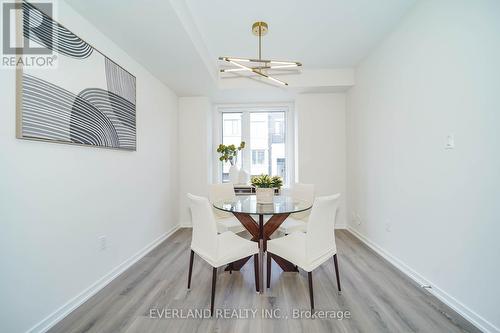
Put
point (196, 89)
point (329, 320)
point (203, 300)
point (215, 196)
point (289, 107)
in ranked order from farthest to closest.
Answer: point (289, 107), point (196, 89), point (215, 196), point (203, 300), point (329, 320)

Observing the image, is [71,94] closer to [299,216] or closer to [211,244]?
[211,244]

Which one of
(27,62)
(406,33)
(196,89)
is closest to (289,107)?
(196,89)

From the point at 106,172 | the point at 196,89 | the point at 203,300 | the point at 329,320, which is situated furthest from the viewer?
the point at 196,89

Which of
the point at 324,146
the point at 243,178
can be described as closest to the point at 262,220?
the point at 243,178

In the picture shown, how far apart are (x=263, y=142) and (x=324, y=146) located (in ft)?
4.13

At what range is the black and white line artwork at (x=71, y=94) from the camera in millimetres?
1403

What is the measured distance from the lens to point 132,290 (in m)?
1.96

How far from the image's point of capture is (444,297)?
5.73 ft

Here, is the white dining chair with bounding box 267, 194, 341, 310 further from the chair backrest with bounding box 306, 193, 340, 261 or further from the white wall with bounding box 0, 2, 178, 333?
the white wall with bounding box 0, 2, 178, 333

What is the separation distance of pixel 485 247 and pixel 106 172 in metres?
3.12

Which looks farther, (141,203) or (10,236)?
(141,203)

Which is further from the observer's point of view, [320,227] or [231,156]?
[231,156]

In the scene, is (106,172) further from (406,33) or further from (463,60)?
(406,33)

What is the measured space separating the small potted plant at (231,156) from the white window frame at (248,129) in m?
0.27
